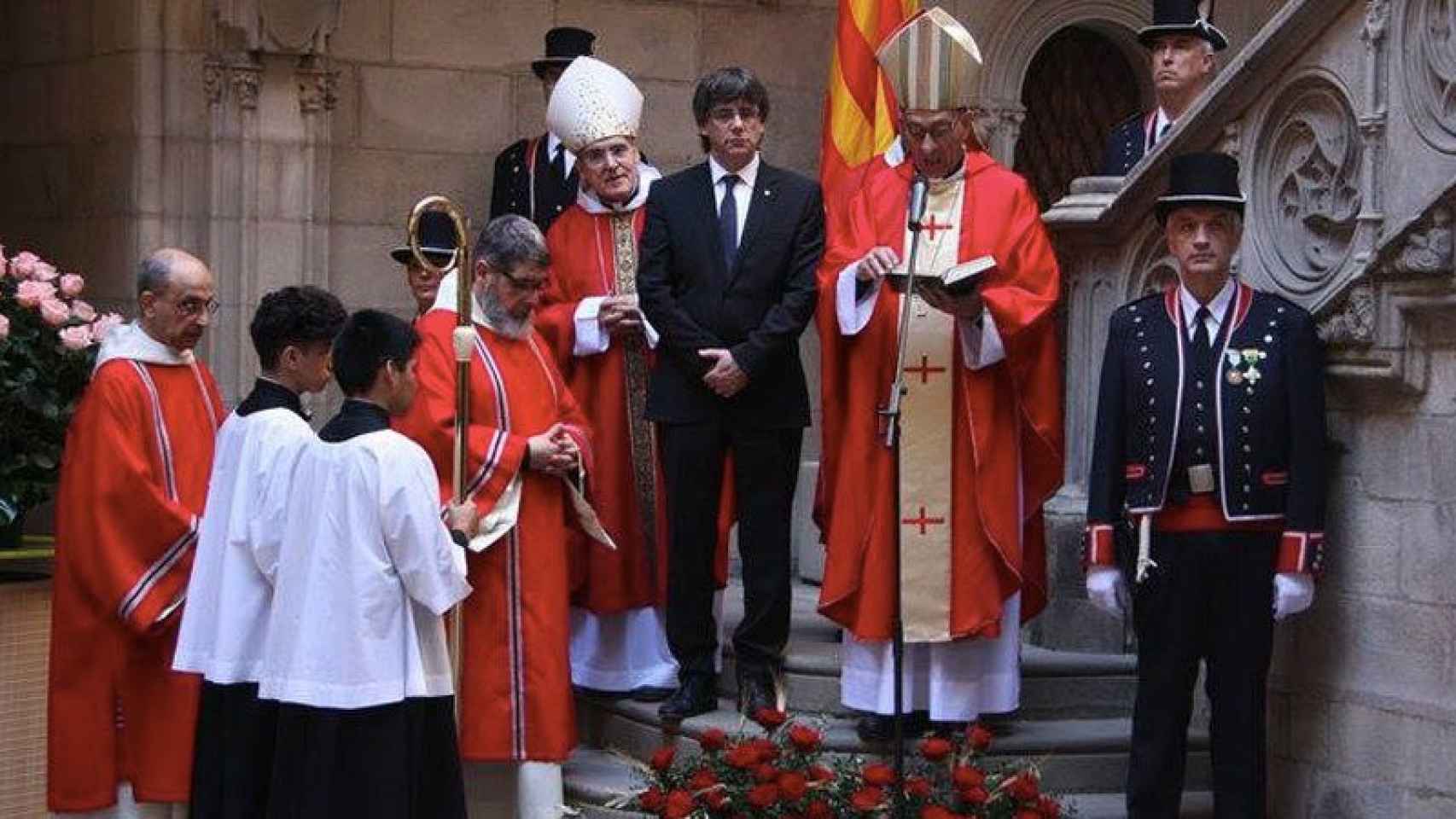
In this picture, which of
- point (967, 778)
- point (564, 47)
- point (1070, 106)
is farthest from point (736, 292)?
point (1070, 106)

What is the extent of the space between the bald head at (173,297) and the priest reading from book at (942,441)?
194cm

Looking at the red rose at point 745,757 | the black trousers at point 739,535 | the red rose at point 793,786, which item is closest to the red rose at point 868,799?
the red rose at point 793,786

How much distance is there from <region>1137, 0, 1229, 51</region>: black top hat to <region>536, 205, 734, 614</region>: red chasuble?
1954mm

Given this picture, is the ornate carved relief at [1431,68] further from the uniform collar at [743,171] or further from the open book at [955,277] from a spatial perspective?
the uniform collar at [743,171]

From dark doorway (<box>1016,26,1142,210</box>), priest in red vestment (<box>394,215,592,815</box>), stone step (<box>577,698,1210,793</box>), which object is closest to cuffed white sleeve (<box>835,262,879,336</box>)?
priest in red vestment (<box>394,215,592,815</box>)

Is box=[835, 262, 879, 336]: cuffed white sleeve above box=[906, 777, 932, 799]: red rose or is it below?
above

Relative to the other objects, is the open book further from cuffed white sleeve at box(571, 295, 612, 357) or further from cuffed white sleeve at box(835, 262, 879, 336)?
cuffed white sleeve at box(571, 295, 612, 357)

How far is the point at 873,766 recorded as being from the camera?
6926 mm

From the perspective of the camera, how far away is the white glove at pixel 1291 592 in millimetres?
7215

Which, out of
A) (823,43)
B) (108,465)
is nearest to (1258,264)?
(108,465)

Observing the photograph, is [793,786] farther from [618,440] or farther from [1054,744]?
[618,440]

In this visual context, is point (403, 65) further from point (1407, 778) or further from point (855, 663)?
point (1407, 778)

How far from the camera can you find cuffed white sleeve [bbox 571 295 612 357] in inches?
346

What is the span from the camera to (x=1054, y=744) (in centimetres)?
805
